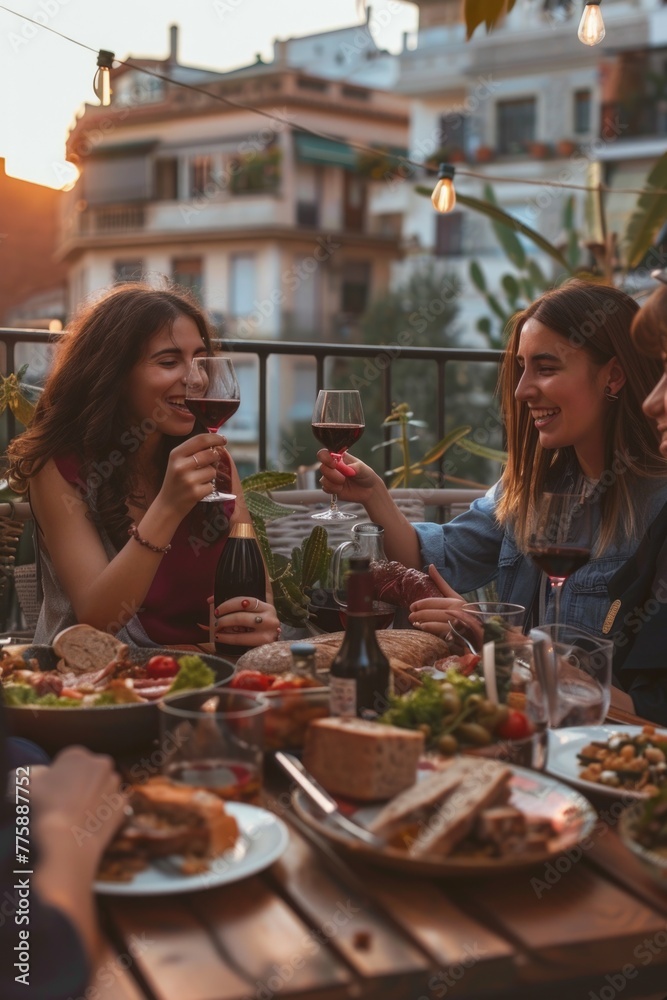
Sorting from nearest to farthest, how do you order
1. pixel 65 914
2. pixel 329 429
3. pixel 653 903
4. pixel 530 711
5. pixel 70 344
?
pixel 65 914
pixel 653 903
pixel 530 711
pixel 329 429
pixel 70 344

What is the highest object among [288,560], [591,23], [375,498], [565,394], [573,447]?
[591,23]

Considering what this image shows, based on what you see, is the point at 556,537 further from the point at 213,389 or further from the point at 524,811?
the point at 213,389

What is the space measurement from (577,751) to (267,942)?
1.93 feet

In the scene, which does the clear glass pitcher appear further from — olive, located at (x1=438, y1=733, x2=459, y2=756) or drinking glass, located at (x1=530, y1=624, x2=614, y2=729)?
olive, located at (x1=438, y1=733, x2=459, y2=756)

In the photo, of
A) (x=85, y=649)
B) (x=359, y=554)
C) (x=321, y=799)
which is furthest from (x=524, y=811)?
(x=359, y=554)

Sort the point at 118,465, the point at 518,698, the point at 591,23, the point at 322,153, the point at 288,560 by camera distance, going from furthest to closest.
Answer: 1. the point at 322,153
2. the point at 591,23
3. the point at 288,560
4. the point at 118,465
5. the point at 518,698

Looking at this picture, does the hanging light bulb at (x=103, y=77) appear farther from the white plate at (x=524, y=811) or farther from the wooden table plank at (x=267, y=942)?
the wooden table plank at (x=267, y=942)

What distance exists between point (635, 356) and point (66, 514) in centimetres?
131

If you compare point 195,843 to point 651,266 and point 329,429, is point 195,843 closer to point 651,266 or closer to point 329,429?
point 329,429

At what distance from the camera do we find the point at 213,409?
2.11m

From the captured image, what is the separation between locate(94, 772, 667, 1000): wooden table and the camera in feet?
2.95

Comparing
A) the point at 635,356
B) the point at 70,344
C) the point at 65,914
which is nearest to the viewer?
the point at 65,914

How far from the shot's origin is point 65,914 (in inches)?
36.4

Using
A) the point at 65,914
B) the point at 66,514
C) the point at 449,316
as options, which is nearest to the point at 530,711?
the point at 65,914
